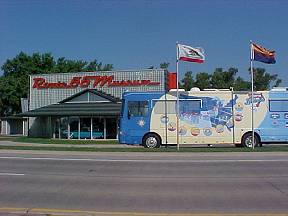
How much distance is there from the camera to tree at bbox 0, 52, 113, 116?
7544cm

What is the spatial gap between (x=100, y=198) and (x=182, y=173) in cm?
487

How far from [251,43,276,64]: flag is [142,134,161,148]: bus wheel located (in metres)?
6.62

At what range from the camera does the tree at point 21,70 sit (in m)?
75.4

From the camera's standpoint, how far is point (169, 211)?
851cm

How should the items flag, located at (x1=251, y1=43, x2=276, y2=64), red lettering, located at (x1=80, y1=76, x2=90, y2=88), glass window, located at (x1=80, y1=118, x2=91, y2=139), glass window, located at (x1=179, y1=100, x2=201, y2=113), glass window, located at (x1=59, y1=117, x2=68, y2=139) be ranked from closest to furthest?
1. flag, located at (x1=251, y1=43, x2=276, y2=64)
2. glass window, located at (x1=179, y1=100, x2=201, y2=113)
3. glass window, located at (x1=80, y1=118, x2=91, y2=139)
4. glass window, located at (x1=59, y1=117, x2=68, y2=139)
5. red lettering, located at (x1=80, y1=76, x2=90, y2=88)

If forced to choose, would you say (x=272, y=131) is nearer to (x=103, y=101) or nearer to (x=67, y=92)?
(x=103, y=101)

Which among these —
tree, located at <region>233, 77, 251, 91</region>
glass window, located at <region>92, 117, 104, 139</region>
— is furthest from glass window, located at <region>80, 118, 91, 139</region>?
tree, located at <region>233, 77, 251, 91</region>

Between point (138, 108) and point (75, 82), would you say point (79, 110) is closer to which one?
point (75, 82)

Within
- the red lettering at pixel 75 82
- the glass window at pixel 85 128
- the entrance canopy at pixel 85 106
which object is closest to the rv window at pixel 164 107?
the entrance canopy at pixel 85 106

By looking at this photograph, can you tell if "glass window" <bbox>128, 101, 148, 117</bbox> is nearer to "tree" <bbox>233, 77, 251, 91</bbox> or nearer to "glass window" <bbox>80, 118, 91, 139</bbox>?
"glass window" <bbox>80, 118, 91, 139</bbox>

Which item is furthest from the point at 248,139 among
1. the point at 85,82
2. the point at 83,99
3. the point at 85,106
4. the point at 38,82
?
the point at 38,82

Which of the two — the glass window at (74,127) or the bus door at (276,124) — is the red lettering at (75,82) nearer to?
the glass window at (74,127)

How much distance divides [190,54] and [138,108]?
4.13 metres

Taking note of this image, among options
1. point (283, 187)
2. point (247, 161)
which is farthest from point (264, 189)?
point (247, 161)
